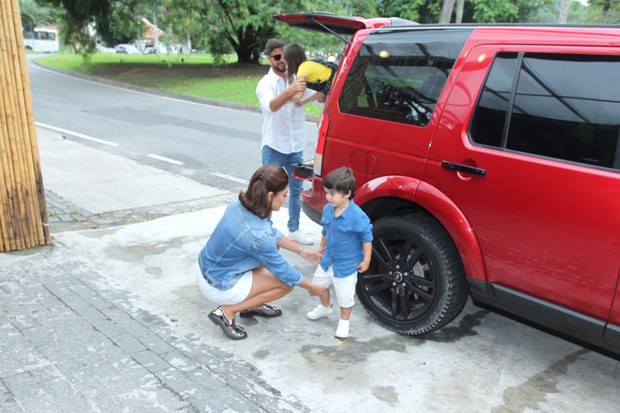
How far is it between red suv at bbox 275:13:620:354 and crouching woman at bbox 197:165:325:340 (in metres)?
0.61

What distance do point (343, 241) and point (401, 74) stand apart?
112 centimetres

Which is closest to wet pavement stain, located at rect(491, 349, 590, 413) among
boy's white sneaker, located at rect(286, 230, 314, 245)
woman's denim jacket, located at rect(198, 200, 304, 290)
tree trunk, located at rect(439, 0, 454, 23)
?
woman's denim jacket, located at rect(198, 200, 304, 290)

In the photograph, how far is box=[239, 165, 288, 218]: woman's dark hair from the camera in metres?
3.14

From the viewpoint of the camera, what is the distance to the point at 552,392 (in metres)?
2.96

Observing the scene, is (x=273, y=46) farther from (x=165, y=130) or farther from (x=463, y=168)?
(x=165, y=130)

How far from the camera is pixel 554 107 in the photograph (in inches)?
107

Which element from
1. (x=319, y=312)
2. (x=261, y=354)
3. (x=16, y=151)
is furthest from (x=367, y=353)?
(x=16, y=151)

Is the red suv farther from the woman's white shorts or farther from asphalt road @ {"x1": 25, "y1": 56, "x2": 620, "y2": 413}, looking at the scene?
the woman's white shorts

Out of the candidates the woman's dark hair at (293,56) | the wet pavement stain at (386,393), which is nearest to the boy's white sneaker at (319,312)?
the wet pavement stain at (386,393)

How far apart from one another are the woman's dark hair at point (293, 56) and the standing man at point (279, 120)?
68 mm

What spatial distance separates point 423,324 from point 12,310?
106 inches

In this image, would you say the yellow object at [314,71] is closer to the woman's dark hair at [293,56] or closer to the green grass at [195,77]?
the woman's dark hair at [293,56]

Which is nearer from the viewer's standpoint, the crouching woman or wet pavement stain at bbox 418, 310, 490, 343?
the crouching woman

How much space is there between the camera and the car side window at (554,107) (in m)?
2.55
